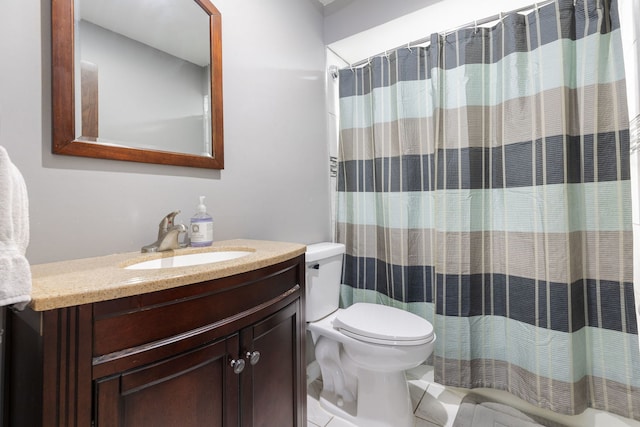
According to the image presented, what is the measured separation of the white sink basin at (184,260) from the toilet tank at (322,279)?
431 mm

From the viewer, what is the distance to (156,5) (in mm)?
990

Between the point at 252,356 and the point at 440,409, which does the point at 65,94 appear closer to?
the point at 252,356

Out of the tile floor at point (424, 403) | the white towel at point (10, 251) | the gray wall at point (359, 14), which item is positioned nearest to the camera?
the white towel at point (10, 251)

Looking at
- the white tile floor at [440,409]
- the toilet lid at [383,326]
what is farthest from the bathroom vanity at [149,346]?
the white tile floor at [440,409]

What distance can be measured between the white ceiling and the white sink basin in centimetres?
77

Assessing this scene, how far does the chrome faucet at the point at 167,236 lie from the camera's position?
890mm

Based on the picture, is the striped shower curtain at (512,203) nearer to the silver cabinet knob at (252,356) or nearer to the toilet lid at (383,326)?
the toilet lid at (383,326)

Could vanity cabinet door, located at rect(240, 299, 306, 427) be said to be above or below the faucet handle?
below

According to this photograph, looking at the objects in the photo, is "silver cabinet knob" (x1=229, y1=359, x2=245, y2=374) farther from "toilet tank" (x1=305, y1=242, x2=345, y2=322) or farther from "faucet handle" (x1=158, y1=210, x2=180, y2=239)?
"toilet tank" (x1=305, y1=242, x2=345, y2=322)

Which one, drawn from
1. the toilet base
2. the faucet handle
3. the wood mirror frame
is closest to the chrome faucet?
the faucet handle

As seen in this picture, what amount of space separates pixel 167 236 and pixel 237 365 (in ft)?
1.58

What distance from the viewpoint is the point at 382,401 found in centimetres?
120

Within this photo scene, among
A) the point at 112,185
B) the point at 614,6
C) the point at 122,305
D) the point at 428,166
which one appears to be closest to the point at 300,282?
the point at 122,305

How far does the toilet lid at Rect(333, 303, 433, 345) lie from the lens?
3.64ft
